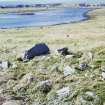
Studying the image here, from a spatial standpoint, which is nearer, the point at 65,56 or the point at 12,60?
the point at 65,56

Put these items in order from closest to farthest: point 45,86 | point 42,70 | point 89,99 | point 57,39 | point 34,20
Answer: point 89,99 < point 45,86 < point 42,70 < point 57,39 < point 34,20

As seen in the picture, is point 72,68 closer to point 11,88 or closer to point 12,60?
point 11,88

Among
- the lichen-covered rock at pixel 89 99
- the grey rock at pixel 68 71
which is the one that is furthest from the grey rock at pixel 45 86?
the lichen-covered rock at pixel 89 99

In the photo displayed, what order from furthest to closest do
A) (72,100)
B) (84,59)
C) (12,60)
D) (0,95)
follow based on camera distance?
(12,60), (84,59), (0,95), (72,100)

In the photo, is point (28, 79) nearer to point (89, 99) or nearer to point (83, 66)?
point (83, 66)

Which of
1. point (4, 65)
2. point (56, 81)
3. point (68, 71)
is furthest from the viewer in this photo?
point (4, 65)

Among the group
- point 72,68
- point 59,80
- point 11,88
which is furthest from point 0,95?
point 72,68

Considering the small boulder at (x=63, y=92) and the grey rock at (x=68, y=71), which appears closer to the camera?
the small boulder at (x=63, y=92)

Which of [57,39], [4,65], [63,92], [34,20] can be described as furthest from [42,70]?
[34,20]

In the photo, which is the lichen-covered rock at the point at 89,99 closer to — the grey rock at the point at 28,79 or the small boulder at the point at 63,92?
the small boulder at the point at 63,92

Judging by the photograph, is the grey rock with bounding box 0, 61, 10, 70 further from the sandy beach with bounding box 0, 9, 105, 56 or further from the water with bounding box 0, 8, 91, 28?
the water with bounding box 0, 8, 91, 28

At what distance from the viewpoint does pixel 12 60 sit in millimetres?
19156

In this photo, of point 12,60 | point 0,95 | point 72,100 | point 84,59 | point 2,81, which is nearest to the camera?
point 72,100

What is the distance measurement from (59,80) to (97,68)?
1.92 meters
